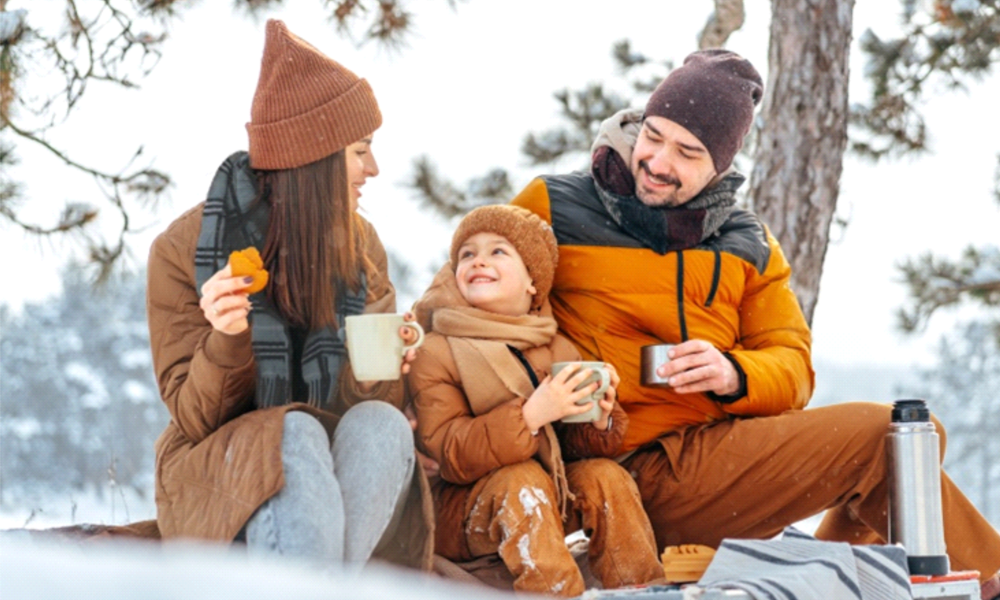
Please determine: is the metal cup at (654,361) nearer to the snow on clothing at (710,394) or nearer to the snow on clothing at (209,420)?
the snow on clothing at (710,394)

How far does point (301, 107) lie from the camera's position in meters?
2.93

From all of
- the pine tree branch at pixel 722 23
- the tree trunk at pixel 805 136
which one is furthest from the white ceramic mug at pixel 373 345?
the pine tree branch at pixel 722 23

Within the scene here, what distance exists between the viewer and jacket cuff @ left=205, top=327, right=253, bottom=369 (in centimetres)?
263

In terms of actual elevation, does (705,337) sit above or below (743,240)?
below

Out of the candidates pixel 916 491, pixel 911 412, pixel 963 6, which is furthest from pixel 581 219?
pixel 963 6

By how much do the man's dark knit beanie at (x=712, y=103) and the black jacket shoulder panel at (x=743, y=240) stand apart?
17cm

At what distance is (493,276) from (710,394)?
2.12ft

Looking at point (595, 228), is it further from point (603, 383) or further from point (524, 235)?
point (603, 383)

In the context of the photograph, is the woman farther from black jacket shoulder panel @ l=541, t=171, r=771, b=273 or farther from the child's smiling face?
black jacket shoulder panel @ l=541, t=171, r=771, b=273

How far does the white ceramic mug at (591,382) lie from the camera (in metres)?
2.99

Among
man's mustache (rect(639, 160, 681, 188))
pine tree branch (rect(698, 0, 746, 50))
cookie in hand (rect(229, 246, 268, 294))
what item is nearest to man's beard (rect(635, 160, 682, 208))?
man's mustache (rect(639, 160, 681, 188))

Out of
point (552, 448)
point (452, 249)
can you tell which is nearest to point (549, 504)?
point (552, 448)

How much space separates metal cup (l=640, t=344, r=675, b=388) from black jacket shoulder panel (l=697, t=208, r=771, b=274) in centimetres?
39

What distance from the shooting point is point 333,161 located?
2949mm
